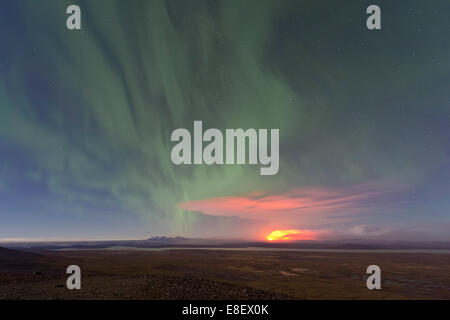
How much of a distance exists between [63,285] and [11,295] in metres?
3.12

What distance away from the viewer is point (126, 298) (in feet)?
52.8

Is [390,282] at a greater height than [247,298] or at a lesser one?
lesser

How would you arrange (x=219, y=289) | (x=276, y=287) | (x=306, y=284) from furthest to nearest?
1. (x=306, y=284)
2. (x=276, y=287)
3. (x=219, y=289)
